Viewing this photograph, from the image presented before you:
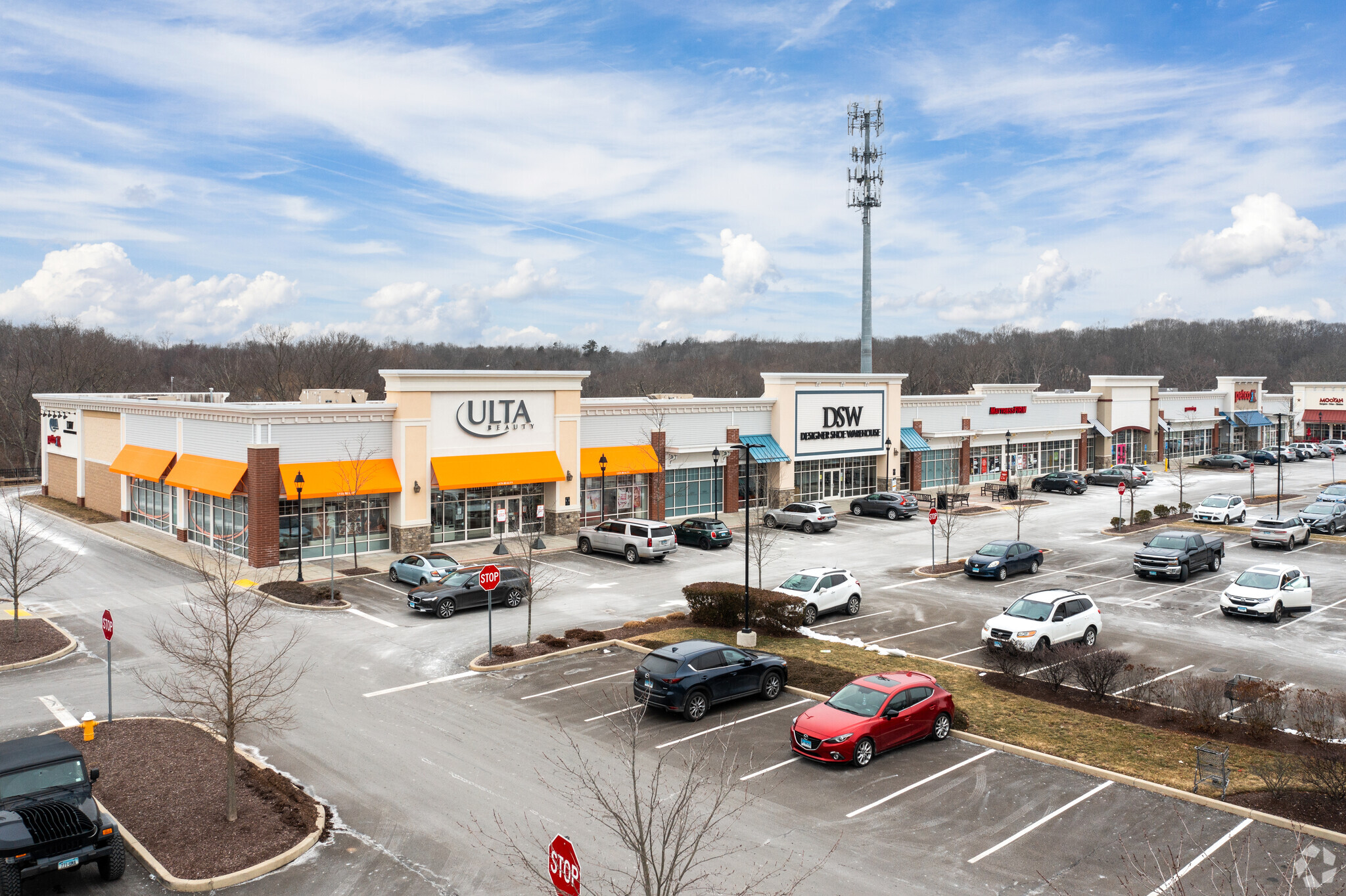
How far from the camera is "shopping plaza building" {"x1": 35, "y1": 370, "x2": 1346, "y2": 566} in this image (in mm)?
36000

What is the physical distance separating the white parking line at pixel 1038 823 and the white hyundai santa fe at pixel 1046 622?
26.5ft

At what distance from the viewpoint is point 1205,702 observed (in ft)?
61.3

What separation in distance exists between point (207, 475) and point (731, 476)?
2562 cm

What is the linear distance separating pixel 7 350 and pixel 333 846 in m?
127

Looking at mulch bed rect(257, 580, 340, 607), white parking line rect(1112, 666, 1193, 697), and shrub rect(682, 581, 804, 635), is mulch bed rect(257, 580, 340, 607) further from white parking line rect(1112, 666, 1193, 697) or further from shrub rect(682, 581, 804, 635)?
white parking line rect(1112, 666, 1193, 697)

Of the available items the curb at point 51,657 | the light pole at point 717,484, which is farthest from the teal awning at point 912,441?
the curb at point 51,657

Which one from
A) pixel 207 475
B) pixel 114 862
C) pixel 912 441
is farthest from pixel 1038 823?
pixel 912 441

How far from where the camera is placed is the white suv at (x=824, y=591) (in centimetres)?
2786

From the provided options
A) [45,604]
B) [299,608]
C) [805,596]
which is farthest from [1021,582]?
[45,604]

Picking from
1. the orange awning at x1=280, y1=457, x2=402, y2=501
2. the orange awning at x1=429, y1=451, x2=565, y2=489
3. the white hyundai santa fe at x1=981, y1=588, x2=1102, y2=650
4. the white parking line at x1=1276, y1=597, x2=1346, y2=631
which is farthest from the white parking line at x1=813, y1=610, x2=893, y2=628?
the orange awning at x1=280, y1=457, x2=402, y2=501

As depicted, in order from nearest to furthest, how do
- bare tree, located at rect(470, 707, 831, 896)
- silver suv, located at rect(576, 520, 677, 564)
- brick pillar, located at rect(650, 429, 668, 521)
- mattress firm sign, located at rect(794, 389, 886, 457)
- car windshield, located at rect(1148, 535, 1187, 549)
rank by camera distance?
bare tree, located at rect(470, 707, 831, 896)
car windshield, located at rect(1148, 535, 1187, 549)
silver suv, located at rect(576, 520, 677, 564)
brick pillar, located at rect(650, 429, 668, 521)
mattress firm sign, located at rect(794, 389, 886, 457)

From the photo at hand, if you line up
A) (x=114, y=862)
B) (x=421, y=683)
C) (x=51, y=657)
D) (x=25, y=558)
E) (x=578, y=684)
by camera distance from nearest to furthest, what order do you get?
(x=114, y=862) < (x=578, y=684) < (x=421, y=683) < (x=51, y=657) < (x=25, y=558)

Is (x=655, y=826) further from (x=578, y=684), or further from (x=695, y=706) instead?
(x=578, y=684)

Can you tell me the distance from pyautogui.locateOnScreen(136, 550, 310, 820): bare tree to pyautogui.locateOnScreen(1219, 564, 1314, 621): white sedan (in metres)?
26.7
